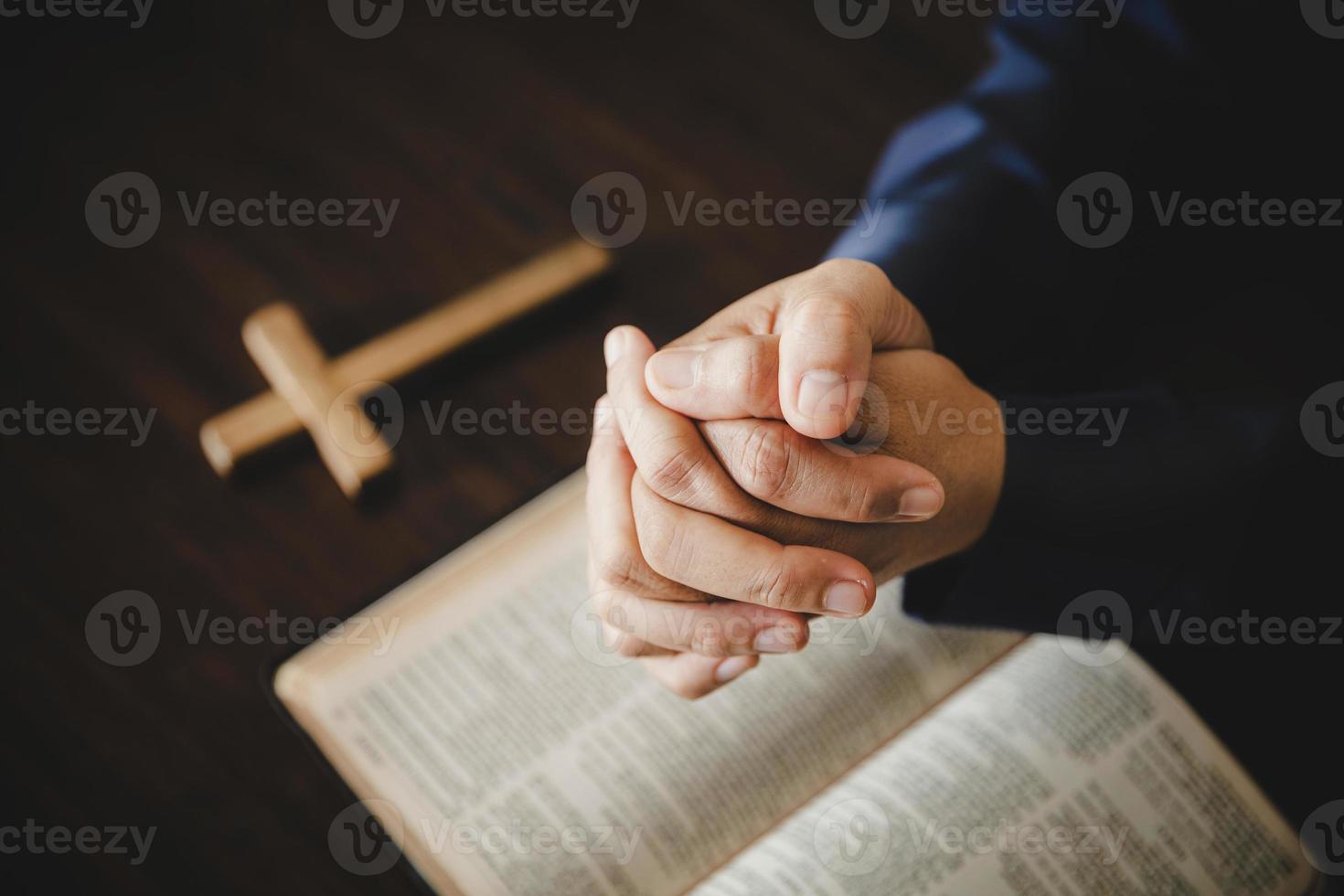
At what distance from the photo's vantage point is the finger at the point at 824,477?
67 cm

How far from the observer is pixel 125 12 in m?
1.16

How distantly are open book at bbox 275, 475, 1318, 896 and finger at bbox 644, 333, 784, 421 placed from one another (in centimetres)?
24

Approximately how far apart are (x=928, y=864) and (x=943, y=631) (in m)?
0.20

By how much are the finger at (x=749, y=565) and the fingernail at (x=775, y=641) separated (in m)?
0.03

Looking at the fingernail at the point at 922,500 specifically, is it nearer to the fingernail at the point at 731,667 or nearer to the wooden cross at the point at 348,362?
the fingernail at the point at 731,667

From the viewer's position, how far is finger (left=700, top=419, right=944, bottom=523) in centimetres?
67

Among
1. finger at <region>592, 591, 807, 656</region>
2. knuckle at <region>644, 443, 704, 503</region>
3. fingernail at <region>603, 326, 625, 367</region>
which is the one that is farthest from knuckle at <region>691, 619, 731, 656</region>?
fingernail at <region>603, 326, 625, 367</region>

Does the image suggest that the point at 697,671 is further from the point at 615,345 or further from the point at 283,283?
the point at 283,283

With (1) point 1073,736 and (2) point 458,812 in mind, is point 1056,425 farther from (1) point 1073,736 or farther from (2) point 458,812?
(2) point 458,812

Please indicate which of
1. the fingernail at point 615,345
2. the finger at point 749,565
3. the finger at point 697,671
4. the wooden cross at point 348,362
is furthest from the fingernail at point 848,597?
the wooden cross at point 348,362

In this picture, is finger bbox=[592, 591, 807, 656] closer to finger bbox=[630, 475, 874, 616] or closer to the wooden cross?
finger bbox=[630, 475, 874, 616]

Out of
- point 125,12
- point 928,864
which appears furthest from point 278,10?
point 928,864

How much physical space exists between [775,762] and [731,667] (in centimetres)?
10

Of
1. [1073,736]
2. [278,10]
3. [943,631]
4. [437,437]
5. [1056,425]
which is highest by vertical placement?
[278,10]
